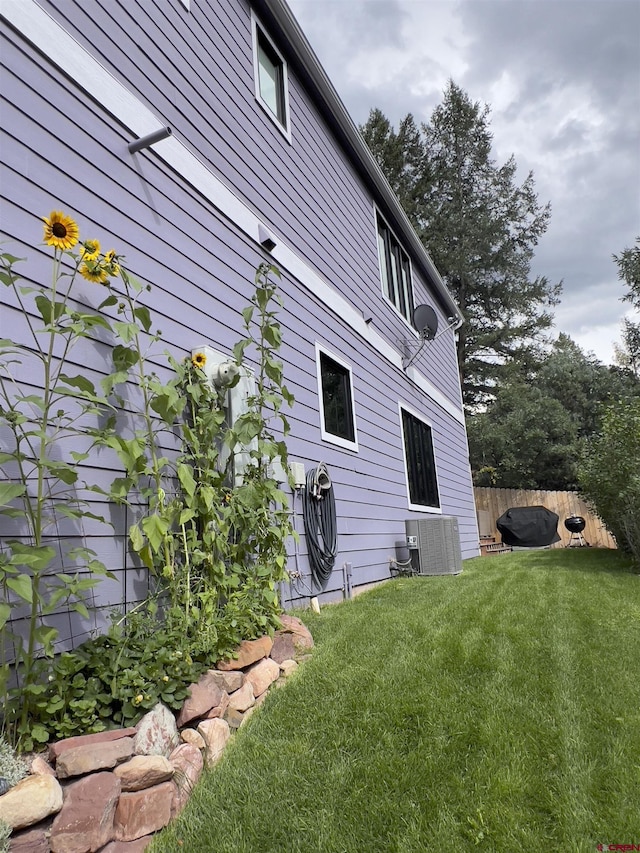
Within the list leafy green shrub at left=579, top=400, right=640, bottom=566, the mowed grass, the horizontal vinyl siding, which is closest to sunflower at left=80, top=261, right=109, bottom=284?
the horizontal vinyl siding

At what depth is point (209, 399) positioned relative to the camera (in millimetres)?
3174

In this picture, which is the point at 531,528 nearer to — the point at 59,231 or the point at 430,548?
the point at 430,548

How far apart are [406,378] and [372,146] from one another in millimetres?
14577

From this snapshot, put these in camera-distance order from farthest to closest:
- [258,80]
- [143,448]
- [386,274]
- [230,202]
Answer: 1. [386,274]
2. [258,80]
3. [230,202]
4. [143,448]

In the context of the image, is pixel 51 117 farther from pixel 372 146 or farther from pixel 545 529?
pixel 372 146

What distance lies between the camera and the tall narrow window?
4.95 metres

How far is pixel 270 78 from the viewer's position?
5285 mm

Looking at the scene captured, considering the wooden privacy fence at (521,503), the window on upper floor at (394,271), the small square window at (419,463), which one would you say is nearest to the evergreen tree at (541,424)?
the wooden privacy fence at (521,503)

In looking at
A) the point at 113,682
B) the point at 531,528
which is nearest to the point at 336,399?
the point at 113,682

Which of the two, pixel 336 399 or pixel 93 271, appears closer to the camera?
pixel 93 271

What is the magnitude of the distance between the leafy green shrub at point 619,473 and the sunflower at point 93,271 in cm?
626

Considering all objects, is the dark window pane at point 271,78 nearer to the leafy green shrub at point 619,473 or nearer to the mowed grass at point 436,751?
the mowed grass at point 436,751

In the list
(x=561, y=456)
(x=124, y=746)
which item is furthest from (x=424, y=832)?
(x=561, y=456)

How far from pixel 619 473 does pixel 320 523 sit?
4458mm
